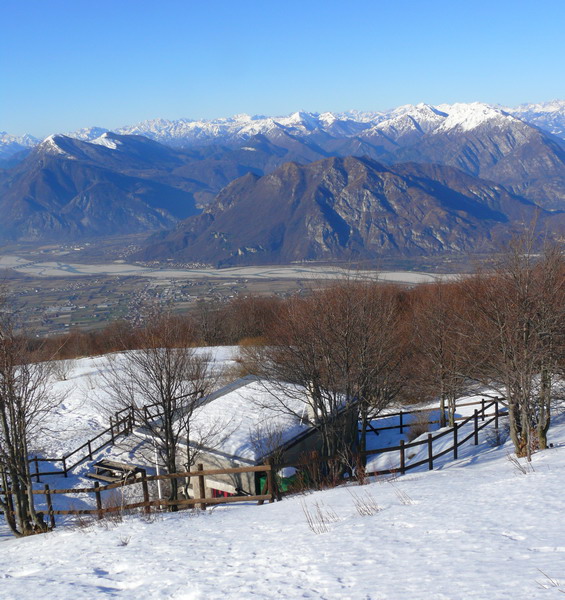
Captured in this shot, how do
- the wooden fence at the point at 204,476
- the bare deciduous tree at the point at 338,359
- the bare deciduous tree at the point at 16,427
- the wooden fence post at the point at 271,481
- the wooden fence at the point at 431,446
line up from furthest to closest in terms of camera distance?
the bare deciduous tree at the point at 338,359
the wooden fence at the point at 431,446
the bare deciduous tree at the point at 16,427
the wooden fence post at the point at 271,481
the wooden fence at the point at 204,476

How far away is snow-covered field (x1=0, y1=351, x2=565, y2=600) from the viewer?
22.2 feet

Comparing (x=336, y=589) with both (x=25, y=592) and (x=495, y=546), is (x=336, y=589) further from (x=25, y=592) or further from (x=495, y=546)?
(x=25, y=592)

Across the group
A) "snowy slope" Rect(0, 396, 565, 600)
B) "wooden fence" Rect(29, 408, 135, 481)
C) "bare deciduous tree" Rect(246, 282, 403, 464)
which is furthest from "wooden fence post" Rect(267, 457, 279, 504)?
"wooden fence" Rect(29, 408, 135, 481)

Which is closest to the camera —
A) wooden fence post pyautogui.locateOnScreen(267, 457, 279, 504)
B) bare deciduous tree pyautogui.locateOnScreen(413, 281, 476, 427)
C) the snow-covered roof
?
wooden fence post pyautogui.locateOnScreen(267, 457, 279, 504)

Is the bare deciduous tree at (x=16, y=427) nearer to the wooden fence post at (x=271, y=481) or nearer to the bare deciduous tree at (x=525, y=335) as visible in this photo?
the wooden fence post at (x=271, y=481)

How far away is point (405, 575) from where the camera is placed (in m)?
6.92

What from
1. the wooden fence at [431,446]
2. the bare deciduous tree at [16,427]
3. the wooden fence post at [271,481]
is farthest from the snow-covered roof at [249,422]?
the bare deciduous tree at [16,427]

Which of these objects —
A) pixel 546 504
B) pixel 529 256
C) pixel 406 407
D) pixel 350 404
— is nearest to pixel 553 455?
pixel 546 504

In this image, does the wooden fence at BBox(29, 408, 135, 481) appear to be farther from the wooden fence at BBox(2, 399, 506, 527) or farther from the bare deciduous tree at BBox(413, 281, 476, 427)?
the bare deciduous tree at BBox(413, 281, 476, 427)

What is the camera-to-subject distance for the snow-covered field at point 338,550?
675cm

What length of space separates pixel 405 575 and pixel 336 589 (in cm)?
93

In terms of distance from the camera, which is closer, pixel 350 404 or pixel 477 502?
pixel 477 502

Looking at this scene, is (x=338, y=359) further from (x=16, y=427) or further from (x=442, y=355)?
(x=16, y=427)

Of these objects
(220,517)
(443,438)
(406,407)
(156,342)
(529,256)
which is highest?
(529,256)
